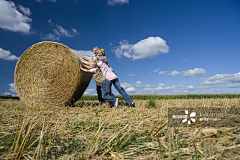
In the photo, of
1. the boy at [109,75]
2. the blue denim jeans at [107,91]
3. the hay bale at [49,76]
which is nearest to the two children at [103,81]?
the blue denim jeans at [107,91]

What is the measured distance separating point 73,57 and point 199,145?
495cm

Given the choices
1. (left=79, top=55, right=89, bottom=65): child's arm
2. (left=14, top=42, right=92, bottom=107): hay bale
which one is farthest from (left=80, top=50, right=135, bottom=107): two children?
(left=14, top=42, right=92, bottom=107): hay bale

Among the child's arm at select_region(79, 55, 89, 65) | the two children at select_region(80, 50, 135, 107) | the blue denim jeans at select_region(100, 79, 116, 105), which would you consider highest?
the child's arm at select_region(79, 55, 89, 65)

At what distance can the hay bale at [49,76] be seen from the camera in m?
5.97

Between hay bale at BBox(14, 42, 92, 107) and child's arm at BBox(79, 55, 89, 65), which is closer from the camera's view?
hay bale at BBox(14, 42, 92, 107)

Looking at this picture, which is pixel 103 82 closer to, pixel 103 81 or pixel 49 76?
pixel 103 81

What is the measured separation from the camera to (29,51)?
6113mm

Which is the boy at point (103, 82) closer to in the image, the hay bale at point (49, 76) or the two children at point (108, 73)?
the two children at point (108, 73)

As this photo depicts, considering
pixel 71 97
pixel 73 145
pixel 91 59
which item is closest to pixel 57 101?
pixel 71 97

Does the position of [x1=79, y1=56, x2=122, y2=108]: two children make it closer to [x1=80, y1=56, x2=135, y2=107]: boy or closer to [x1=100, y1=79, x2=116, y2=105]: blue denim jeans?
[x1=100, y1=79, x2=116, y2=105]: blue denim jeans

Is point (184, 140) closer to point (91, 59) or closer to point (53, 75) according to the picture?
point (91, 59)

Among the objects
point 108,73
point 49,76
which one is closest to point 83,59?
point 108,73

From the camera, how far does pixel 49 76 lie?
625 cm

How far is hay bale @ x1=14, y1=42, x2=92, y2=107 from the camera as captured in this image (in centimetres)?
597
